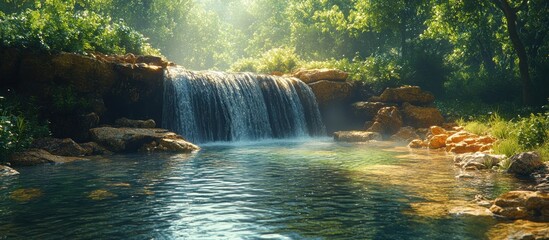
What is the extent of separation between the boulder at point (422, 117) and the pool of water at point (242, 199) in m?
11.5

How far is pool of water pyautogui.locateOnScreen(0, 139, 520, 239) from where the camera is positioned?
731 cm

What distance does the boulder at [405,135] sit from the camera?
2461 centimetres

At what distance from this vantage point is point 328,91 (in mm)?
29656

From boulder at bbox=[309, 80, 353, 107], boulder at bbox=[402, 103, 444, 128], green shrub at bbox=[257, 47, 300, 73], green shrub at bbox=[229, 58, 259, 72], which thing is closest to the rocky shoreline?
boulder at bbox=[402, 103, 444, 128]

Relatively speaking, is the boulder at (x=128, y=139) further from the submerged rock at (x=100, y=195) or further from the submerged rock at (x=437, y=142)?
the submerged rock at (x=437, y=142)

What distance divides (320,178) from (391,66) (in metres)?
22.0

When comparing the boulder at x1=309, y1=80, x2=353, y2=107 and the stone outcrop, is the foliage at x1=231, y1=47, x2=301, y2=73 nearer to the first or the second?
the boulder at x1=309, y1=80, x2=353, y2=107

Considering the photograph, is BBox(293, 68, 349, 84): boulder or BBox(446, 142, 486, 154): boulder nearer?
BBox(446, 142, 486, 154): boulder

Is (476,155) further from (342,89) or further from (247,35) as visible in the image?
(247,35)

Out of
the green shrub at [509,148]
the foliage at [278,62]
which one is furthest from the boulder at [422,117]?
the green shrub at [509,148]

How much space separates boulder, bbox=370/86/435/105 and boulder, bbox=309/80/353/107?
2467 mm

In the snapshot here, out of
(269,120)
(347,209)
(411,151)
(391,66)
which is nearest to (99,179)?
(347,209)

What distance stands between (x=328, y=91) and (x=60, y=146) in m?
17.1

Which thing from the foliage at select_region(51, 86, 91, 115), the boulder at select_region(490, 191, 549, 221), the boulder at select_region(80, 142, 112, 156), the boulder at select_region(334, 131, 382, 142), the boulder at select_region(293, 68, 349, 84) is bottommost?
the boulder at select_region(490, 191, 549, 221)
